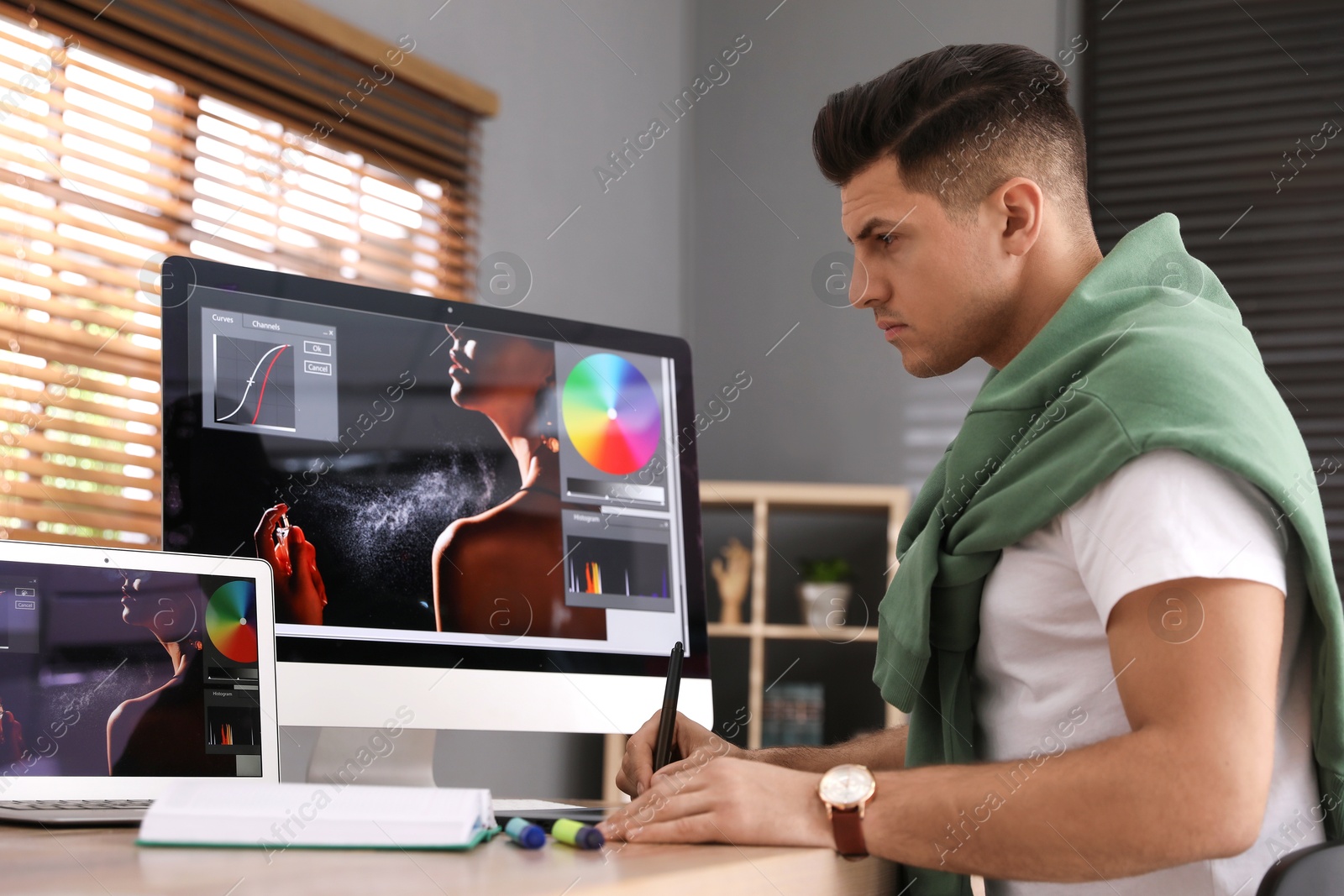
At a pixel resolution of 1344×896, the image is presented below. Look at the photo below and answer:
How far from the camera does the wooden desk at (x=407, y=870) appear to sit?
1.73 feet

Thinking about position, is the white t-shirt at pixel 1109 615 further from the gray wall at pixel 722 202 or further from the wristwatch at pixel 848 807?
the gray wall at pixel 722 202

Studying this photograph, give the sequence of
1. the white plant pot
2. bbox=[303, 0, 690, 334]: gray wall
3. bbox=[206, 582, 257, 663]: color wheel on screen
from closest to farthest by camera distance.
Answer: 1. bbox=[206, 582, 257, 663]: color wheel on screen
2. bbox=[303, 0, 690, 334]: gray wall
3. the white plant pot

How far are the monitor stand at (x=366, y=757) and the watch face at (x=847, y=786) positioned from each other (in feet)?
1.39

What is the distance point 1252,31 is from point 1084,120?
1.46 feet

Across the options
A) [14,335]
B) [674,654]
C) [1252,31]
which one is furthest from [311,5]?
[1252,31]

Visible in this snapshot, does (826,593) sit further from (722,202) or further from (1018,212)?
(1018,212)

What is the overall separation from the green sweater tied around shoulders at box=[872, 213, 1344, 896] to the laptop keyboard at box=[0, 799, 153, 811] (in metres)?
0.60

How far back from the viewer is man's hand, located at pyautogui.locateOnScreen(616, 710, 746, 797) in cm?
102

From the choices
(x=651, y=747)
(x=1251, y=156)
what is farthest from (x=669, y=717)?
(x=1251, y=156)

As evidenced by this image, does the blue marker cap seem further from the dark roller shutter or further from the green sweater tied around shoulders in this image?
the dark roller shutter

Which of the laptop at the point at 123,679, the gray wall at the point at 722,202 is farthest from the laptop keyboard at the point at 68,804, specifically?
the gray wall at the point at 722,202

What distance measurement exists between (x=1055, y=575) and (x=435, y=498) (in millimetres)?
576

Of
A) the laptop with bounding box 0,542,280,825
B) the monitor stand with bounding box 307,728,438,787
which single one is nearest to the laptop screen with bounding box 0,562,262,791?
the laptop with bounding box 0,542,280,825

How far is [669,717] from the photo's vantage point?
102 cm
